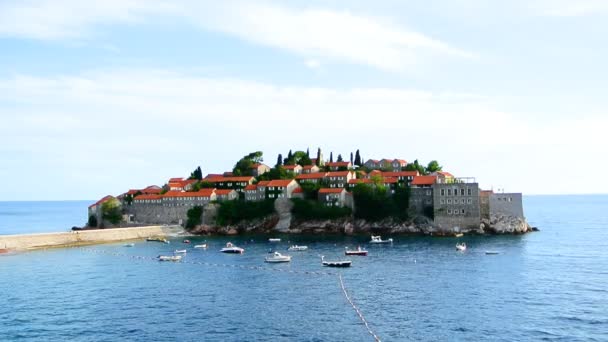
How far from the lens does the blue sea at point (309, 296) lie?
4188 cm

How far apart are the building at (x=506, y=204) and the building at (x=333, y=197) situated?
102 feet

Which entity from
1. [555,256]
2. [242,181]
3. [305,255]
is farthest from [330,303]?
[242,181]

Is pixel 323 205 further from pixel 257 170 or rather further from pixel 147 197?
pixel 147 197

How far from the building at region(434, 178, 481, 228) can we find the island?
7.7 inches

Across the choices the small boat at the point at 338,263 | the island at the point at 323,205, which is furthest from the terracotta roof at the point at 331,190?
the small boat at the point at 338,263

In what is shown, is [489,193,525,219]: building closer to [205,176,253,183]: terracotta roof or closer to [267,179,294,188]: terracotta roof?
[267,179,294,188]: terracotta roof

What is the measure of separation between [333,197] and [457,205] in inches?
1049

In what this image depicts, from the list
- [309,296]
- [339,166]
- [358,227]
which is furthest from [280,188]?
[309,296]

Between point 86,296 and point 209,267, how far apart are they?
21637 mm

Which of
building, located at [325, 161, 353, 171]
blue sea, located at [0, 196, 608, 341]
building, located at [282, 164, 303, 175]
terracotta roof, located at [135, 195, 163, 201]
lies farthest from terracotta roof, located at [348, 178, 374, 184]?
terracotta roof, located at [135, 195, 163, 201]

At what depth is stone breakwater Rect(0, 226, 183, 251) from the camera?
306 feet

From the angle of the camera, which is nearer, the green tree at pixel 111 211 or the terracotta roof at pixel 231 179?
the green tree at pixel 111 211

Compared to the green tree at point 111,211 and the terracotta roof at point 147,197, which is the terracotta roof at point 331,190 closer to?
the terracotta roof at point 147,197

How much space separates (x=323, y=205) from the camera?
121562mm
